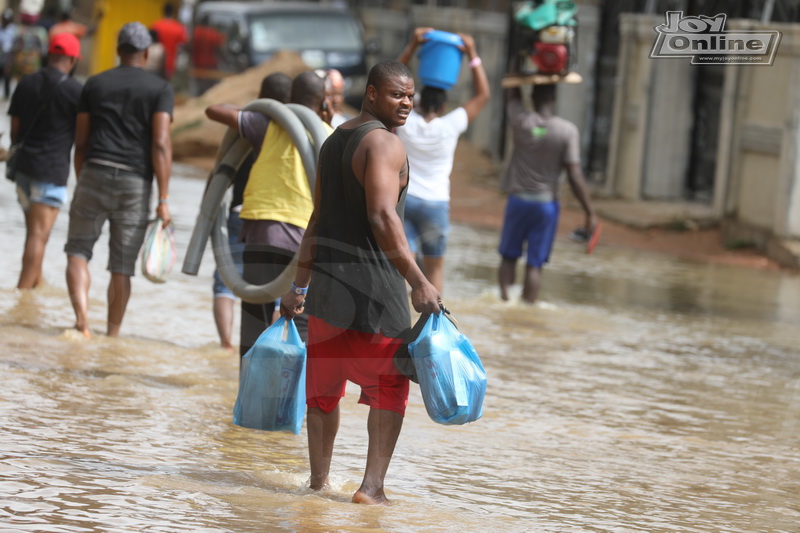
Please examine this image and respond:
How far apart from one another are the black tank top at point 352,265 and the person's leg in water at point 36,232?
4318mm

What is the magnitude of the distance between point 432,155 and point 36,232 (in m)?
2.71

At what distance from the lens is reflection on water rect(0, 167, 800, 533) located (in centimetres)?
527

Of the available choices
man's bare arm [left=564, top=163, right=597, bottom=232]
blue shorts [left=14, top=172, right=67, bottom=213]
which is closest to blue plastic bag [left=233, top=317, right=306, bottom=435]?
blue shorts [left=14, top=172, right=67, bottom=213]

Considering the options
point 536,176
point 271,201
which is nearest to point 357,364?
point 271,201

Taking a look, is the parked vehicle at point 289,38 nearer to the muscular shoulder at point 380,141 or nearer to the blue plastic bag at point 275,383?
the blue plastic bag at point 275,383

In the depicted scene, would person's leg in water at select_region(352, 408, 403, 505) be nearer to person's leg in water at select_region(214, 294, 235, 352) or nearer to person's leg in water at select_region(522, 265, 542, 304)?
person's leg in water at select_region(214, 294, 235, 352)

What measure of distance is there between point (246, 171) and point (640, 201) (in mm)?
11993

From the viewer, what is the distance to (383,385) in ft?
17.1

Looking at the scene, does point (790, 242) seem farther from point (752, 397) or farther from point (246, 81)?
point (246, 81)

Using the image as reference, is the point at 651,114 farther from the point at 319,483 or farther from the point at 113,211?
the point at 319,483

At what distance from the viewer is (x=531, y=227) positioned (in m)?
10.7

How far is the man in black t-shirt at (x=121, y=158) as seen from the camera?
788cm

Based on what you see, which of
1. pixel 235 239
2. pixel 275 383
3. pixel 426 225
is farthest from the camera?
pixel 426 225

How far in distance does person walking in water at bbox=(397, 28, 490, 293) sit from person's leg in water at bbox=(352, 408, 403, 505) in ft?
13.2
